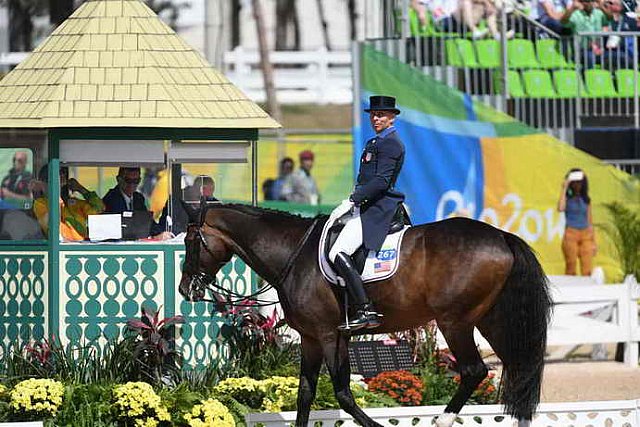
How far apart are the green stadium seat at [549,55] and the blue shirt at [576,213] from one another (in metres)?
2.70

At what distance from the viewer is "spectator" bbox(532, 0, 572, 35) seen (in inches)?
937

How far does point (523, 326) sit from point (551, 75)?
1334 centimetres

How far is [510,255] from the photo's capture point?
1119 cm

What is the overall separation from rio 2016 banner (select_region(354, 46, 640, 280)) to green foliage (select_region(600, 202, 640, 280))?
26cm

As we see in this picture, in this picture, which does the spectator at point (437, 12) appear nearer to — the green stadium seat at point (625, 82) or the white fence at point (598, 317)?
the green stadium seat at point (625, 82)

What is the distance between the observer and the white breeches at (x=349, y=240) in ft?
36.6

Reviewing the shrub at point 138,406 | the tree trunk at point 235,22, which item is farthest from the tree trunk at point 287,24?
the shrub at point 138,406

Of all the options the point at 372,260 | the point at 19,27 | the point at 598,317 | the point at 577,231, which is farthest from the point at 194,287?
the point at 19,27

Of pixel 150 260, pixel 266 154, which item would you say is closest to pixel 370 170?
pixel 150 260

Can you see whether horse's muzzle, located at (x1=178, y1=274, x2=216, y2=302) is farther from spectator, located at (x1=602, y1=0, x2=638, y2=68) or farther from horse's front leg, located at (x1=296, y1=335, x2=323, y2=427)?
spectator, located at (x1=602, y1=0, x2=638, y2=68)

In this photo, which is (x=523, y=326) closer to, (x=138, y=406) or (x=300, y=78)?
(x=138, y=406)

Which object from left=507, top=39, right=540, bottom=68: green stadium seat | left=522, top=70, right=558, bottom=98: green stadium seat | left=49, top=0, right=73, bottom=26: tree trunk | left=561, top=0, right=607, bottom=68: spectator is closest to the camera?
left=561, top=0, right=607, bottom=68: spectator

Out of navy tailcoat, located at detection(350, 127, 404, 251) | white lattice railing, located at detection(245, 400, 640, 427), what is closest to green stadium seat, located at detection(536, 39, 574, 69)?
white lattice railing, located at detection(245, 400, 640, 427)

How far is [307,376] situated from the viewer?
11.3 meters
